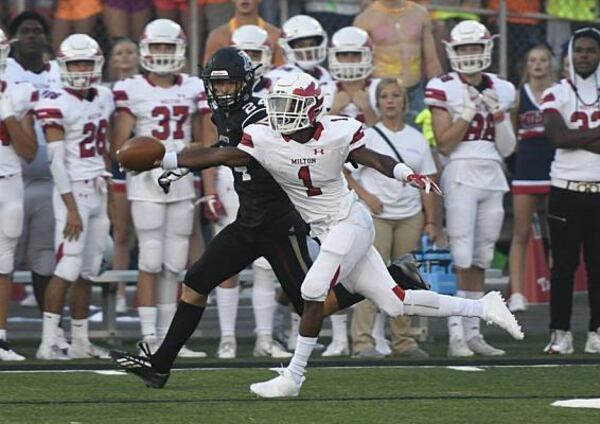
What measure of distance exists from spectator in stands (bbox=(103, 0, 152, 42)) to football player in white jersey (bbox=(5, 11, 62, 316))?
1.89 metres

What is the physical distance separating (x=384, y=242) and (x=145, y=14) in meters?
3.50

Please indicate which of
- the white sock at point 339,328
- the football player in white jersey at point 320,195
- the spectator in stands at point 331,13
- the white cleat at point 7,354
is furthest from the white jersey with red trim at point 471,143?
the white cleat at point 7,354

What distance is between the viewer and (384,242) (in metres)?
10.5

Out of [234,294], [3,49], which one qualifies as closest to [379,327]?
[234,294]

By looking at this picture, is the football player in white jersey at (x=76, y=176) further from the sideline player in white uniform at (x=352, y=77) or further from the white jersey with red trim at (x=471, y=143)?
the white jersey with red trim at (x=471, y=143)

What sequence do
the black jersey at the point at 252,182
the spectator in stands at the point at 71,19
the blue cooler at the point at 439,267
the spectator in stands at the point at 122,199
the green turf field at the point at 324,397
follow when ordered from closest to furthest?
the green turf field at the point at 324,397 → the black jersey at the point at 252,182 → the blue cooler at the point at 439,267 → the spectator in stands at the point at 122,199 → the spectator in stands at the point at 71,19

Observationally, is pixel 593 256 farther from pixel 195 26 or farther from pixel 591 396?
pixel 195 26

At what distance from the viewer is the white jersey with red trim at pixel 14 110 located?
10248mm

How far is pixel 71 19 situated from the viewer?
12891 millimetres

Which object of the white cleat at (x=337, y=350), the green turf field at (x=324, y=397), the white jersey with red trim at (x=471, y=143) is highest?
the white jersey with red trim at (x=471, y=143)

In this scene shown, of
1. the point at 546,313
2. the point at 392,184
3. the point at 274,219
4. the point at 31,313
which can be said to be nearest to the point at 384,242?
the point at 392,184

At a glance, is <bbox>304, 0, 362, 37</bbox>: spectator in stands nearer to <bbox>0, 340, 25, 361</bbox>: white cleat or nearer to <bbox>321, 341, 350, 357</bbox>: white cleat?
<bbox>321, 341, 350, 357</bbox>: white cleat

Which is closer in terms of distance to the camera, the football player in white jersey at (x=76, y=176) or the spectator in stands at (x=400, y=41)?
the football player in white jersey at (x=76, y=176)

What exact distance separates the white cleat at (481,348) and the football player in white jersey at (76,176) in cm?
228
